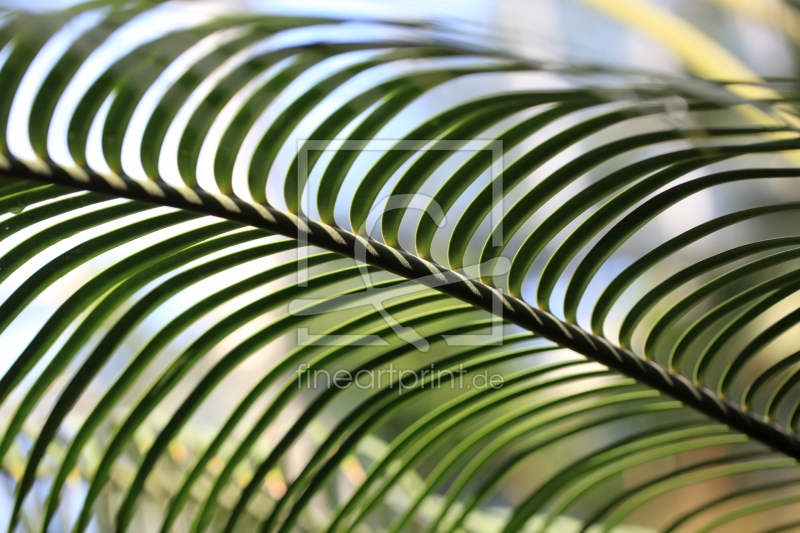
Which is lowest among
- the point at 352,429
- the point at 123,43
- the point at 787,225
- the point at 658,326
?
the point at 352,429

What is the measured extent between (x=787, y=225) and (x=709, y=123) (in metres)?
1.24

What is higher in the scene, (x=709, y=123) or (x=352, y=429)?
(x=709, y=123)

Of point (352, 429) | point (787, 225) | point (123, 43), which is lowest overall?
point (352, 429)

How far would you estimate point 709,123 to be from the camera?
459 mm

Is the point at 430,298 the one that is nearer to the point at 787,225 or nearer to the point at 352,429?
the point at 352,429

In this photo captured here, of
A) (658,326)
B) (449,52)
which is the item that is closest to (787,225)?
(658,326)

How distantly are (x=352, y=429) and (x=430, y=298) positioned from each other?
0.18m

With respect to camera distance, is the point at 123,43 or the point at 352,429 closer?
the point at 123,43

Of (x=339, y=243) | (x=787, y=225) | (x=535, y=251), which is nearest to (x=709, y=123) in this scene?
(x=535, y=251)

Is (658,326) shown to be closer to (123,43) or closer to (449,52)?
(449,52)

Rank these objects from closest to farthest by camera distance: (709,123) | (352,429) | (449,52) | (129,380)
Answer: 1. (449,52)
2. (709,123)
3. (129,380)
4. (352,429)

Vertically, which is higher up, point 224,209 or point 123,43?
point 123,43

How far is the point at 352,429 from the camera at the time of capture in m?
0.69

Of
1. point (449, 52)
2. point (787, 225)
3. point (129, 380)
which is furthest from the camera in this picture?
point (787, 225)
